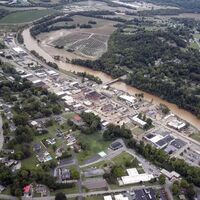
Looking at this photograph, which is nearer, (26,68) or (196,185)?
(196,185)

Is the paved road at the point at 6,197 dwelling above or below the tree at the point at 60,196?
below

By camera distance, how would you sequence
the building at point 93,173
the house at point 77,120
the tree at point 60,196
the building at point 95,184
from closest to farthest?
the tree at point 60,196 → the building at point 95,184 → the building at point 93,173 → the house at point 77,120

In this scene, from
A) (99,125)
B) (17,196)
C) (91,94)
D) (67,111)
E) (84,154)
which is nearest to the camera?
(17,196)

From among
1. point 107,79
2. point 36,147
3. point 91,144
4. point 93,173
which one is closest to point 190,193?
point 93,173

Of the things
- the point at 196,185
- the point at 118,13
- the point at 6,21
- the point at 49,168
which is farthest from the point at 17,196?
the point at 118,13

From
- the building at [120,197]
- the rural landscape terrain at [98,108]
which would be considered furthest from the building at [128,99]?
the building at [120,197]

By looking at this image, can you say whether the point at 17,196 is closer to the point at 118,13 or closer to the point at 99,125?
the point at 99,125

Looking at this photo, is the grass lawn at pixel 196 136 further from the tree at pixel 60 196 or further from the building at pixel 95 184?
the tree at pixel 60 196

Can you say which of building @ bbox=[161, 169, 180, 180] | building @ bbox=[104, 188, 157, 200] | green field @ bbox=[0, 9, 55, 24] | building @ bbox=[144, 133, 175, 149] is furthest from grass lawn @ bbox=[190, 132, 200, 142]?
green field @ bbox=[0, 9, 55, 24]
